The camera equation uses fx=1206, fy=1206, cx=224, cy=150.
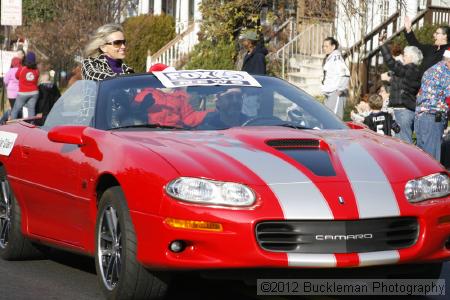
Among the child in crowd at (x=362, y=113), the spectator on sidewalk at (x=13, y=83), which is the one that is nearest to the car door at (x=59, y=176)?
the child in crowd at (x=362, y=113)

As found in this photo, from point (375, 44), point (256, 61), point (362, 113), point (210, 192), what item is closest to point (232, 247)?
point (210, 192)

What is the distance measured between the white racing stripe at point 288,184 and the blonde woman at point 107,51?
3.39 meters

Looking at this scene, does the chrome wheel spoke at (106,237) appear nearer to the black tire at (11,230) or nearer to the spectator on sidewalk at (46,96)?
the black tire at (11,230)

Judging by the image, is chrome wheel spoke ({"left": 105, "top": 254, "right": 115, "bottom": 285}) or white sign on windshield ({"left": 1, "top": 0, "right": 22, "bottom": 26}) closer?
chrome wheel spoke ({"left": 105, "top": 254, "right": 115, "bottom": 285})

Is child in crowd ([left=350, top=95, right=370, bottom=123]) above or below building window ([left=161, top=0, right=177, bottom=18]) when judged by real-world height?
below

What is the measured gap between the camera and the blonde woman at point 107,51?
9977 millimetres

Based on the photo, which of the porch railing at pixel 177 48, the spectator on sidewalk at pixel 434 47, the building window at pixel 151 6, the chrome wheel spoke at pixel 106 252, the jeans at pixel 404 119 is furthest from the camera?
the building window at pixel 151 6

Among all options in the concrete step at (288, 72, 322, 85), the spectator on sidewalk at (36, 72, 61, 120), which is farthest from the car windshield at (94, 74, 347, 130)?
the concrete step at (288, 72, 322, 85)

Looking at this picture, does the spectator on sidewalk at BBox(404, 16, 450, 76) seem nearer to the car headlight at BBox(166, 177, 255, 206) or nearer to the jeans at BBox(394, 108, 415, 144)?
the jeans at BBox(394, 108, 415, 144)

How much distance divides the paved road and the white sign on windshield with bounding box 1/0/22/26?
20.0 metres

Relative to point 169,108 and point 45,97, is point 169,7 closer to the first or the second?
point 45,97

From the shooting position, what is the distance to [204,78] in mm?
8156

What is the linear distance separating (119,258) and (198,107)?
1.41m

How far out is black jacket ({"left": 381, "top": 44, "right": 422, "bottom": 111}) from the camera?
15.4m
